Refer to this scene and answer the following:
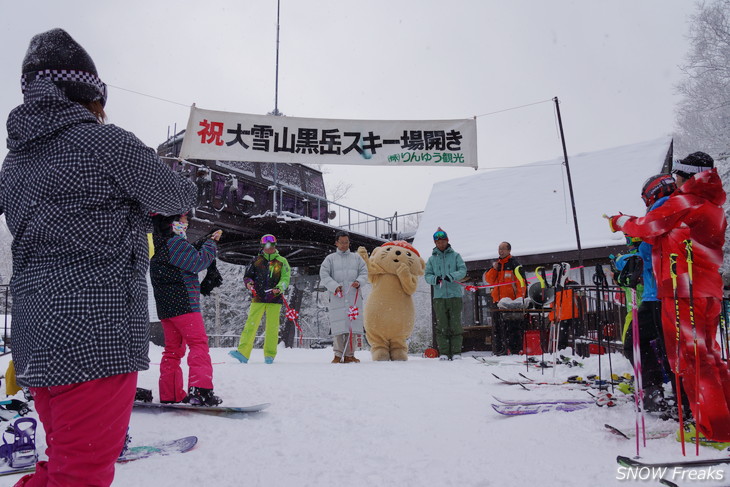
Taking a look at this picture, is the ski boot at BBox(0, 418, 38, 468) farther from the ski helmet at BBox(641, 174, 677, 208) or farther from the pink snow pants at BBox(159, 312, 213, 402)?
the ski helmet at BBox(641, 174, 677, 208)

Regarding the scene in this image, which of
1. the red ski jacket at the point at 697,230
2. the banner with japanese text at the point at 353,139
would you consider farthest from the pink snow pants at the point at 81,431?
the banner with japanese text at the point at 353,139

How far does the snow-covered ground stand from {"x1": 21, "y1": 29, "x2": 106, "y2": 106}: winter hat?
156cm

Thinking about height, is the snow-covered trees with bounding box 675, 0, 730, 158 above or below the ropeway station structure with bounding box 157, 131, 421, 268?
above

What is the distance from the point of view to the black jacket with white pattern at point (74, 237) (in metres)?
1.40

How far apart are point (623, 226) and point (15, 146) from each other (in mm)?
2881

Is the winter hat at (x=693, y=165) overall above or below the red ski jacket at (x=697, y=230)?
above

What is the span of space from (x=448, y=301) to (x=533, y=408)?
Result: 4.23 meters

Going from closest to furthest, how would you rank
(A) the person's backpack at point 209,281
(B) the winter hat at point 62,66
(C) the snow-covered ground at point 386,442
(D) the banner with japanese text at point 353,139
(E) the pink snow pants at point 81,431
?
1. (E) the pink snow pants at point 81,431
2. (B) the winter hat at point 62,66
3. (C) the snow-covered ground at point 386,442
4. (A) the person's backpack at point 209,281
5. (D) the banner with japanese text at point 353,139

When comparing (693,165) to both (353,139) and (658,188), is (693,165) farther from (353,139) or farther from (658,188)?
(353,139)

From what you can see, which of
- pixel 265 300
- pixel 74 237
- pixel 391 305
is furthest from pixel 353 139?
pixel 74 237

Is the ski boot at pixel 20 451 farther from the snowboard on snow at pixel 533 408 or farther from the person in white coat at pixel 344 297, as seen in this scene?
the person in white coat at pixel 344 297

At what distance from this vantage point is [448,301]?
750 centimetres

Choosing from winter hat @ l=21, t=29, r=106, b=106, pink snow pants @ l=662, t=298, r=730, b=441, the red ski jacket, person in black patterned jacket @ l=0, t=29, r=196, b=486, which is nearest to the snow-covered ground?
pink snow pants @ l=662, t=298, r=730, b=441

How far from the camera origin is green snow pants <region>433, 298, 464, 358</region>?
24.4 feet
